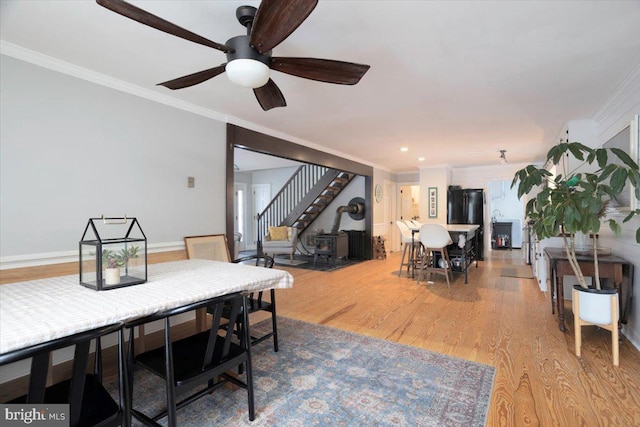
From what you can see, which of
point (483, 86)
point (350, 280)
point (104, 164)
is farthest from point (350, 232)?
point (104, 164)

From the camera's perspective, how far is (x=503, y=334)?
9.62 ft

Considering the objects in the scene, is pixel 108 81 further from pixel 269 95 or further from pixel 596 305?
pixel 596 305

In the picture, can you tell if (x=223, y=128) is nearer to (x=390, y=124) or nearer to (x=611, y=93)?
(x=390, y=124)

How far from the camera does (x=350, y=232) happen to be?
7613 mm

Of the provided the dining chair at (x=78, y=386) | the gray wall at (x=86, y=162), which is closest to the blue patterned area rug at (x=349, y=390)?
the dining chair at (x=78, y=386)

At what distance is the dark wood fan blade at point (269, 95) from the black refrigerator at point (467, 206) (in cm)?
629

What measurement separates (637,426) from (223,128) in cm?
409

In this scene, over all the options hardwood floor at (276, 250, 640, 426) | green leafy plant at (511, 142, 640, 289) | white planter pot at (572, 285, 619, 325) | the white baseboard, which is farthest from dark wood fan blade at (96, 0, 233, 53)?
white planter pot at (572, 285, 619, 325)

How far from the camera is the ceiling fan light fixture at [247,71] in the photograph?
1646mm

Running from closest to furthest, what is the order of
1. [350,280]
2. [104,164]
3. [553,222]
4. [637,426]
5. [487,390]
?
[637,426] → [487,390] → [553,222] → [104,164] → [350,280]

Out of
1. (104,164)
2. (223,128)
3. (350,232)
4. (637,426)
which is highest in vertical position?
(223,128)

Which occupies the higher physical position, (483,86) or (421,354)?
(483,86)

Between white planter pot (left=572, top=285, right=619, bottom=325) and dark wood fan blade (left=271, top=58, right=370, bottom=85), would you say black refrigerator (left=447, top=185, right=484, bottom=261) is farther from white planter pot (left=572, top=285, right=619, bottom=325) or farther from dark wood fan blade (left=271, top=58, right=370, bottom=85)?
dark wood fan blade (left=271, top=58, right=370, bottom=85)

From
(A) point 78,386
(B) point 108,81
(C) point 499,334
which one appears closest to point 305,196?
(B) point 108,81
